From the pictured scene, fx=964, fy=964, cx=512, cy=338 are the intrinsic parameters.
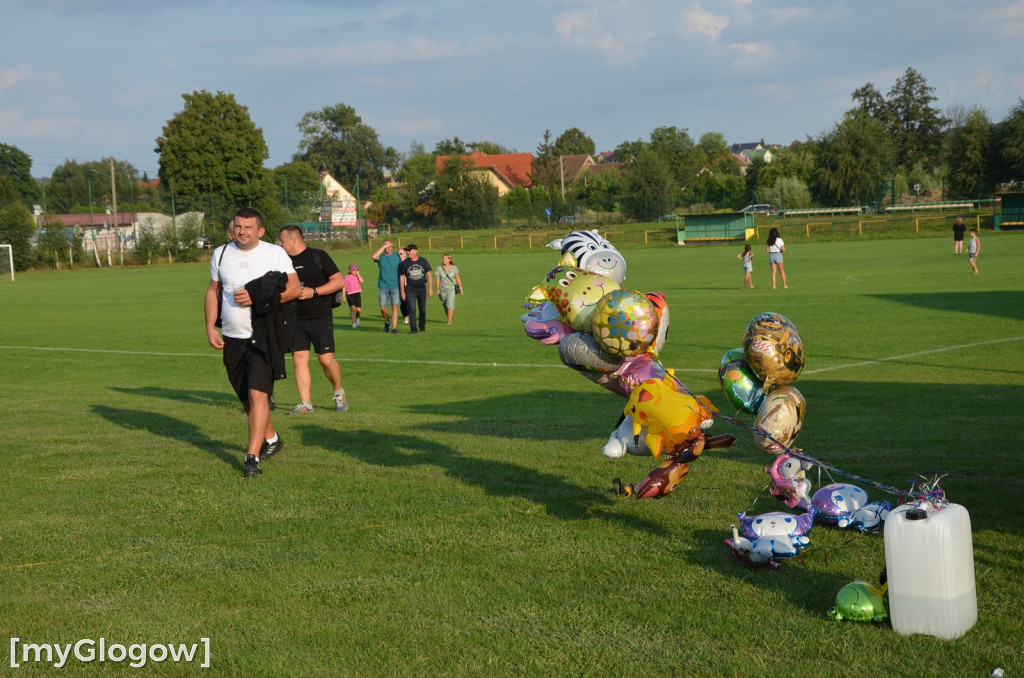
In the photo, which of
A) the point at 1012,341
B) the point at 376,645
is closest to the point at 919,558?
the point at 376,645

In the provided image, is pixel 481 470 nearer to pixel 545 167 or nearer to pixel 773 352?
pixel 773 352

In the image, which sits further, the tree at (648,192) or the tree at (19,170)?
the tree at (19,170)

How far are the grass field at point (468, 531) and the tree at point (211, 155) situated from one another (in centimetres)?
7735

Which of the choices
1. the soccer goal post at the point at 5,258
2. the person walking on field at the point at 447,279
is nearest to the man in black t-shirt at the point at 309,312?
the person walking on field at the point at 447,279

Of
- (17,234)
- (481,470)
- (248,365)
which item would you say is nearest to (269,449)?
(248,365)

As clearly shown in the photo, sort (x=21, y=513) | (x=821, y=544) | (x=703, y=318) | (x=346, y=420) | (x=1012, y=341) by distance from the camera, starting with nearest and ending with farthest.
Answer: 1. (x=821, y=544)
2. (x=21, y=513)
3. (x=346, y=420)
4. (x=1012, y=341)
5. (x=703, y=318)

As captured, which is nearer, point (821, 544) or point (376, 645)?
point (376, 645)

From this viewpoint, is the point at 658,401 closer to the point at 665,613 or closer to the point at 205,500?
the point at 665,613

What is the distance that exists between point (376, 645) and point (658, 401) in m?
2.33

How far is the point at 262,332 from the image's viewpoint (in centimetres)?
817

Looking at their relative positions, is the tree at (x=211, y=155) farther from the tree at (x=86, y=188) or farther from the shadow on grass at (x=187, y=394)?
the shadow on grass at (x=187, y=394)

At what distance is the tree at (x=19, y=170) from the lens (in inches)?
4931

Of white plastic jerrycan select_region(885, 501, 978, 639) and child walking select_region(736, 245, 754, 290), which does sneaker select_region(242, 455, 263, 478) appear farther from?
child walking select_region(736, 245, 754, 290)

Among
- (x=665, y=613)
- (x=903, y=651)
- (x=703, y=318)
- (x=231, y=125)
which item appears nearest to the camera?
(x=903, y=651)
